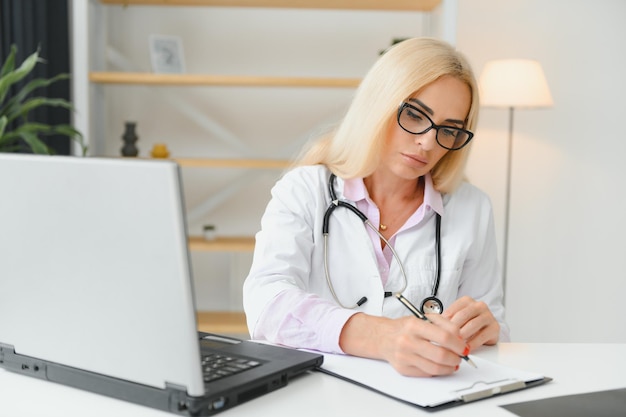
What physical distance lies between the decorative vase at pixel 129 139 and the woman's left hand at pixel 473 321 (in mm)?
2241

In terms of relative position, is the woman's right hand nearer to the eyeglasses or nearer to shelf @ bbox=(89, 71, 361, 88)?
the eyeglasses

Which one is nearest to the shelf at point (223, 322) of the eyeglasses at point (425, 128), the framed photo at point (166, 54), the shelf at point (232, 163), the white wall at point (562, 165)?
the shelf at point (232, 163)

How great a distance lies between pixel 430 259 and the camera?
1761mm

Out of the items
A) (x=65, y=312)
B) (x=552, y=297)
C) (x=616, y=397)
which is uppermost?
(x=65, y=312)

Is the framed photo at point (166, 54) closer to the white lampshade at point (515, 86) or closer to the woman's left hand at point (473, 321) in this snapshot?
the white lampshade at point (515, 86)

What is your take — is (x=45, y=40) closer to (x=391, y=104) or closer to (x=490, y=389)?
(x=391, y=104)

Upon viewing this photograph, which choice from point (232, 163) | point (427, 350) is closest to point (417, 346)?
point (427, 350)

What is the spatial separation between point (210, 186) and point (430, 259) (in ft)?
6.65

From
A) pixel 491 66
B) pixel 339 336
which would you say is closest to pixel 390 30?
pixel 491 66

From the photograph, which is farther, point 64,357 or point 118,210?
point 64,357

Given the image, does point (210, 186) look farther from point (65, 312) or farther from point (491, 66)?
point (65, 312)

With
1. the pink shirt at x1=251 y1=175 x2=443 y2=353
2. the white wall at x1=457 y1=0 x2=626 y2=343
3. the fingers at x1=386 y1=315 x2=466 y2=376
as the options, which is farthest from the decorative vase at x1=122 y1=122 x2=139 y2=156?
the fingers at x1=386 y1=315 x2=466 y2=376

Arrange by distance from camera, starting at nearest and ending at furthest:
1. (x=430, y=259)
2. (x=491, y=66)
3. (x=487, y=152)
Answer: (x=430, y=259)
(x=491, y=66)
(x=487, y=152)

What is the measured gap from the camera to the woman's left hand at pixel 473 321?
1.34 metres
